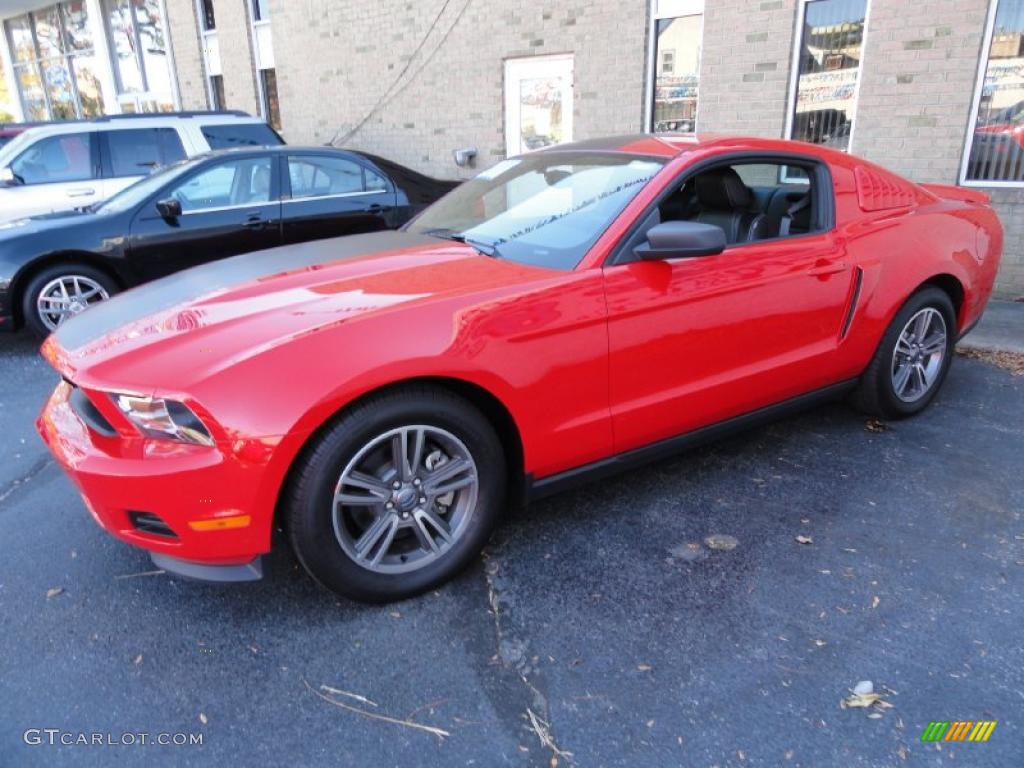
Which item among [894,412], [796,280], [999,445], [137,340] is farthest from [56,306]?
[999,445]

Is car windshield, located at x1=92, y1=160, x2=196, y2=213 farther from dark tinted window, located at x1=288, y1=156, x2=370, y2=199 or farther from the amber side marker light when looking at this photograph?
the amber side marker light

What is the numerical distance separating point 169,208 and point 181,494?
14.8 ft

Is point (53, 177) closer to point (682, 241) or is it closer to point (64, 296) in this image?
point (64, 296)

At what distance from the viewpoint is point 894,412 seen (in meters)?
4.14

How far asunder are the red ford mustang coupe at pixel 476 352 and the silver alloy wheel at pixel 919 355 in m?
0.04

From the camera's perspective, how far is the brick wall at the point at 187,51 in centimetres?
1424

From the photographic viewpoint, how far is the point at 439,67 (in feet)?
34.6

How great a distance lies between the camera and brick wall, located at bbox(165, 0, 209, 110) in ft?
46.7

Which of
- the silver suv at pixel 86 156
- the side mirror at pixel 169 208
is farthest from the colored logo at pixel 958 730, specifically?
the silver suv at pixel 86 156

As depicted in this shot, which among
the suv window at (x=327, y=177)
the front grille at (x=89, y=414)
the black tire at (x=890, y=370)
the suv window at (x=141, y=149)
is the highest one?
the suv window at (x=141, y=149)

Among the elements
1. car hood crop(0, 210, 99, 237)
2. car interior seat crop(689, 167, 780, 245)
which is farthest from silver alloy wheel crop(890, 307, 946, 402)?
car hood crop(0, 210, 99, 237)

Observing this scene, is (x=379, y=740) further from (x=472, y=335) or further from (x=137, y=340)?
(x=137, y=340)

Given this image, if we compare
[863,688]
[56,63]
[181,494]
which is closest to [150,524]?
[181,494]
